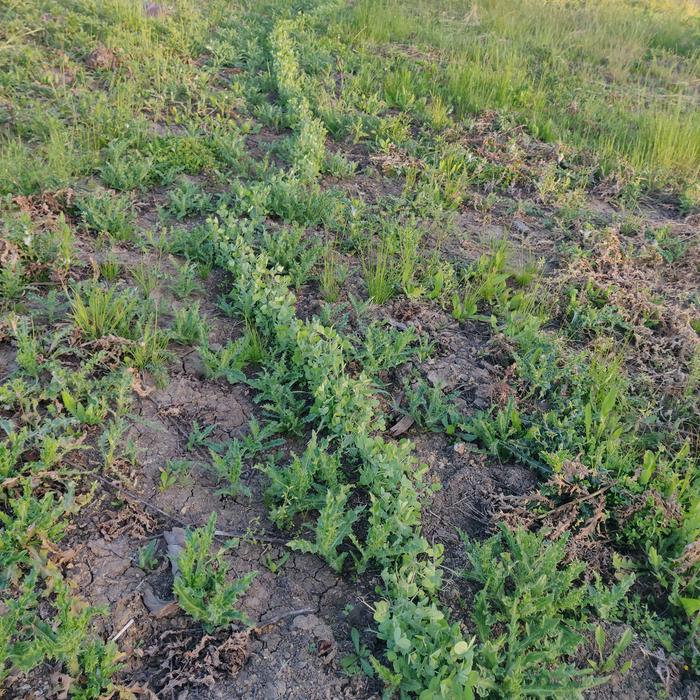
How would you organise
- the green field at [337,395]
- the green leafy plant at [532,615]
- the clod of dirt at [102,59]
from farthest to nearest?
the clod of dirt at [102,59]
the green field at [337,395]
the green leafy plant at [532,615]

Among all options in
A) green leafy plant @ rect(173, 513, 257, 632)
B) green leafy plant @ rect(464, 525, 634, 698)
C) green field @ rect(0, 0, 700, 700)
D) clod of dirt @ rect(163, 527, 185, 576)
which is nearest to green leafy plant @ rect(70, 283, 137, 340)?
green field @ rect(0, 0, 700, 700)

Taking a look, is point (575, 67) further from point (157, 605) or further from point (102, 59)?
point (157, 605)

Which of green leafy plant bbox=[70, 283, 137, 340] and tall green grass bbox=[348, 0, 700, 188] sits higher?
tall green grass bbox=[348, 0, 700, 188]

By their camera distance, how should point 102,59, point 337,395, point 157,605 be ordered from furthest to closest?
point 102,59 → point 337,395 → point 157,605

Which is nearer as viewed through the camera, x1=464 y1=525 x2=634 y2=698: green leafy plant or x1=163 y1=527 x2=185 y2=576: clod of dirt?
x1=464 y1=525 x2=634 y2=698: green leafy plant

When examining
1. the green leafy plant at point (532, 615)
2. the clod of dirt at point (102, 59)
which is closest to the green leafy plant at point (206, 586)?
the green leafy plant at point (532, 615)

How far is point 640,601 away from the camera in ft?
9.48

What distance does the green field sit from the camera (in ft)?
8.40

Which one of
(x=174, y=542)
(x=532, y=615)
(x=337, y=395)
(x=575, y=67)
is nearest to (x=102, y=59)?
(x=337, y=395)

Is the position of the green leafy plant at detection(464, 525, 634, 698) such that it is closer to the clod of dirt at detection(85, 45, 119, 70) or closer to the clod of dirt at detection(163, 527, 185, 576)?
the clod of dirt at detection(163, 527, 185, 576)

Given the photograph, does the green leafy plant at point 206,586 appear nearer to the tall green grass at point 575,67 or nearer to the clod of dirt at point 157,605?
the clod of dirt at point 157,605

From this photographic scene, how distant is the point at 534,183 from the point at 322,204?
2.19 metres

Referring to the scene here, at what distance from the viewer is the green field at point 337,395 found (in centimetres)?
256

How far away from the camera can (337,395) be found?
3.35 meters
